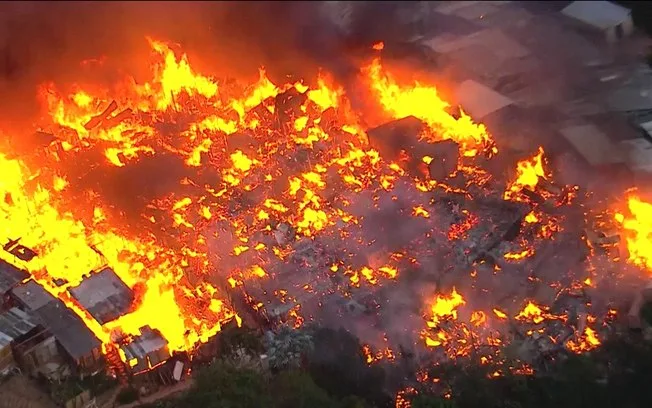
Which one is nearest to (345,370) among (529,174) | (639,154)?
(529,174)

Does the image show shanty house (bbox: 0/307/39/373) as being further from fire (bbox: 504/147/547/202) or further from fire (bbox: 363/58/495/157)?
fire (bbox: 504/147/547/202)

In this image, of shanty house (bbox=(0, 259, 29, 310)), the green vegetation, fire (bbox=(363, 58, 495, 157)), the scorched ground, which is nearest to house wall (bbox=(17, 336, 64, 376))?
the scorched ground

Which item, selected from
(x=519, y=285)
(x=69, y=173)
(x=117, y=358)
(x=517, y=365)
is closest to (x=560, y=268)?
(x=519, y=285)

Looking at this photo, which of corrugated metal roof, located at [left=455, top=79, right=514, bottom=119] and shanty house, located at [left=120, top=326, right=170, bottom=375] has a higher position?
corrugated metal roof, located at [left=455, top=79, right=514, bottom=119]

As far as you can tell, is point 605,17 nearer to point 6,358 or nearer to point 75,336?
point 75,336

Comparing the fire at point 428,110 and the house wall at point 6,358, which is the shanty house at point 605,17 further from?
the house wall at point 6,358

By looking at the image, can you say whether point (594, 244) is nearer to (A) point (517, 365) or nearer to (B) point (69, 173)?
(A) point (517, 365)
